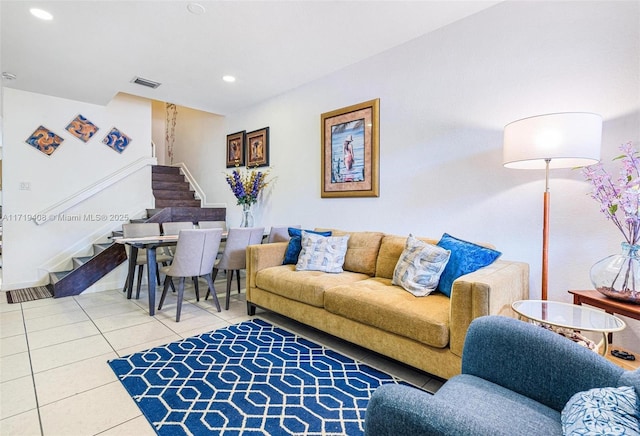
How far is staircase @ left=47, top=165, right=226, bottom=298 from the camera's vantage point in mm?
3889

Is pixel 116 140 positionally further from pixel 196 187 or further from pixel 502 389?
pixel 502 389

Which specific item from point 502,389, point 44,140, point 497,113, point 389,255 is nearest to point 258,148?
point 389,255

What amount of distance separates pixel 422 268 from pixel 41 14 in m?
3.62

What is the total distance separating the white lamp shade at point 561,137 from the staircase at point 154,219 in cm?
454

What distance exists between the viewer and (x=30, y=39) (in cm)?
292

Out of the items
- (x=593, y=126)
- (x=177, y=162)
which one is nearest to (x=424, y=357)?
(x=593, y=126)

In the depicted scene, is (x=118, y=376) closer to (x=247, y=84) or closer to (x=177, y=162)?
(x=247, y=84)

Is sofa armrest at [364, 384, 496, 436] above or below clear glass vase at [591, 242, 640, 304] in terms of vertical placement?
below

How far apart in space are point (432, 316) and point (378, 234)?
127 centimetres

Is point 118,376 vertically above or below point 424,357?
below

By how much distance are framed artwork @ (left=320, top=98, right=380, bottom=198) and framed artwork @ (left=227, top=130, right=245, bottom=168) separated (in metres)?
1.77

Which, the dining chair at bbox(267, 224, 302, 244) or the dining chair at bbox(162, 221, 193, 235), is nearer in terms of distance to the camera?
the dining chair at bbox(267, 224, 302, 244)

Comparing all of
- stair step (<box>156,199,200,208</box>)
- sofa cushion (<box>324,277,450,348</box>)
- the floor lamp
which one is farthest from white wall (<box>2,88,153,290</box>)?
the floor lamp

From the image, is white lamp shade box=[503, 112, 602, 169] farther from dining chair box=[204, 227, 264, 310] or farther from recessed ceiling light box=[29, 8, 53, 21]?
recessed ceiling light box=[29, 8, 53, 21]
